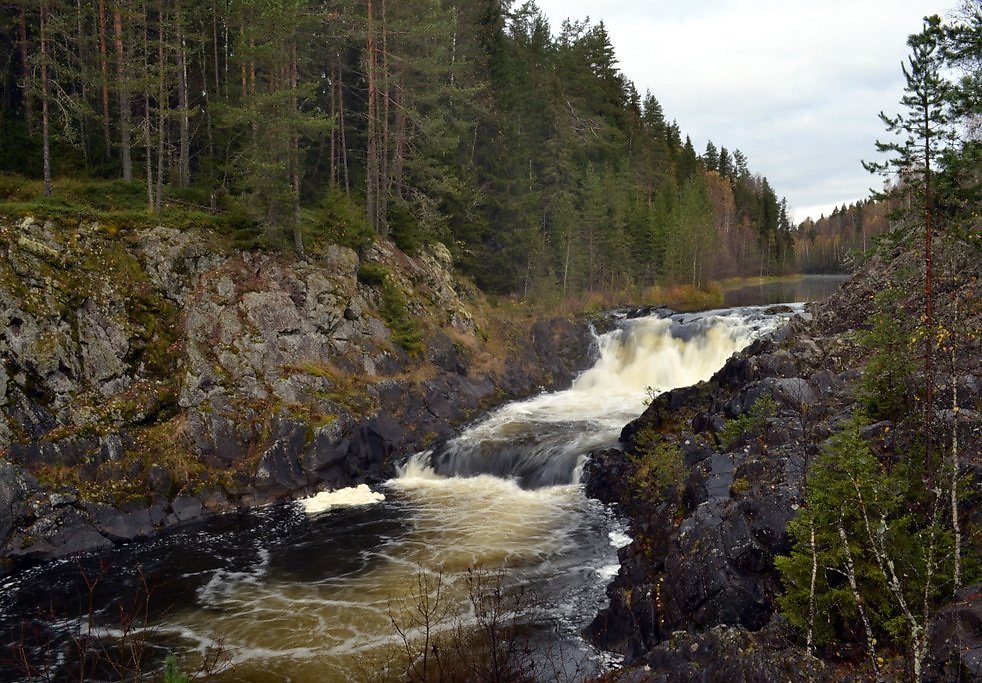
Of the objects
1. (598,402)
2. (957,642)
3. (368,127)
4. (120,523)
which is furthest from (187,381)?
(957,642)

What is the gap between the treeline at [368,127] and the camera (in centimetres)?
2525

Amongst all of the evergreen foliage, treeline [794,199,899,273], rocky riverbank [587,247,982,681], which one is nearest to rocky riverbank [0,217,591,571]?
rocky riverbank [587,247,982,681]

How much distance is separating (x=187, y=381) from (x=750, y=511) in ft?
57.3

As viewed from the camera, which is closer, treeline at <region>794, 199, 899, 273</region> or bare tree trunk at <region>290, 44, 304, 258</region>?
bare tree trunk at <region>290, 44, 304, 258</region>

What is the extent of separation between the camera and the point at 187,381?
20.6 meters

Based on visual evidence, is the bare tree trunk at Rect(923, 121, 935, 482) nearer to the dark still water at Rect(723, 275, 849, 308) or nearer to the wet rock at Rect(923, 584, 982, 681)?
the wet rock at Rect(923, 584, 982, 681)

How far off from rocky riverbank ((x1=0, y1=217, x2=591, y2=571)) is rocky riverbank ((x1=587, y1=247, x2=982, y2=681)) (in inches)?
369

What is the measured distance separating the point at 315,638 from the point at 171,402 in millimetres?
11066

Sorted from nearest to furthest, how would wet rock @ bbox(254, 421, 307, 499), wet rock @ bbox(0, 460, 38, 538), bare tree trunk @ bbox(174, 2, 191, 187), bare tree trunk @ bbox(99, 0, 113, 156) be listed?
wet rock @ bbox(0, 460, 38, 538), wet rock @ bbox(254, 421, 307, 499), bare tree trunk @ bbox(99, 0, 113, 156), bare tree trunk @ bbox(174, 2, 191, 187)

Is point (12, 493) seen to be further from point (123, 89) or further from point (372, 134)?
point (372, 134)

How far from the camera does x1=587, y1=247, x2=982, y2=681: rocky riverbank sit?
7324mm

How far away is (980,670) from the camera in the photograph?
5777 millimetres

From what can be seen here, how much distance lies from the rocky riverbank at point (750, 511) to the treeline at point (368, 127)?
17620mm

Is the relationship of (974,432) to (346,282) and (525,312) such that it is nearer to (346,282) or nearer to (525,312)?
(346,282)
